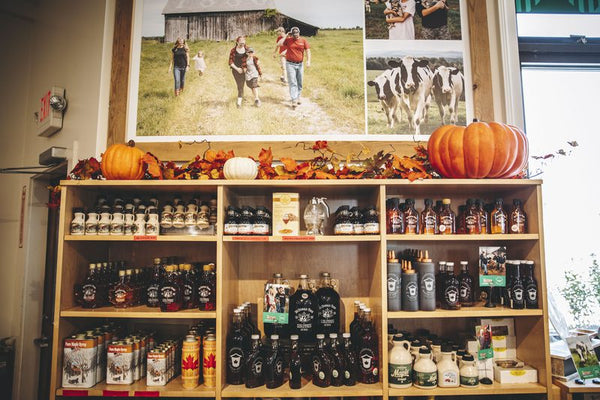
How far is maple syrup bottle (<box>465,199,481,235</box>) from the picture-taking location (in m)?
2.23

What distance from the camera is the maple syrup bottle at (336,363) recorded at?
209cm

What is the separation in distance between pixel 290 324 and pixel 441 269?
38.1 inches

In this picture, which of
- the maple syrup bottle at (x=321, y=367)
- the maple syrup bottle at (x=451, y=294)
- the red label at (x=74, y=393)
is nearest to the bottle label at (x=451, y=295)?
the maple syrup bottle at (x=451, y=294)

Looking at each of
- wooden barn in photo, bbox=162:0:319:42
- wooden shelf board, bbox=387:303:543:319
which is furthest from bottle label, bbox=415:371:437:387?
wooden barn in photo, bbox=162:0:319:42

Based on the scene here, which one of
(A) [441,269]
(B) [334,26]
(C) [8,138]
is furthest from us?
(C) [8,138]

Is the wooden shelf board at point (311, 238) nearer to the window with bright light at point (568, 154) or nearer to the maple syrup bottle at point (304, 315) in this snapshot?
the maple syrup bottle at point (304, 315)

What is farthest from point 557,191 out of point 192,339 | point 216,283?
point 192,339

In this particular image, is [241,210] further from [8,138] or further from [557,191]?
[8,138]

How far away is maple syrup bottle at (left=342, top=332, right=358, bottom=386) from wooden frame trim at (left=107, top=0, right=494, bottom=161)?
1252 mm

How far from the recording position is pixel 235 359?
212 centimetres

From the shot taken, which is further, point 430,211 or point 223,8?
point 223,8

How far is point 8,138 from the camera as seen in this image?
12.0 ft

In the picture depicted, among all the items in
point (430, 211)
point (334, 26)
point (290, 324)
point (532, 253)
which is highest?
point (334, 26)

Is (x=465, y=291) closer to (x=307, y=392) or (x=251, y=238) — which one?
(x=307, y=392)
